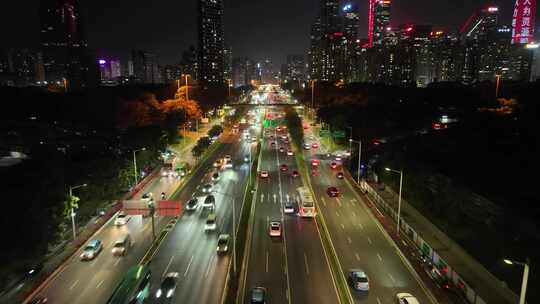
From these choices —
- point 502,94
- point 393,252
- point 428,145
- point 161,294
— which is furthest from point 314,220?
point 502,94

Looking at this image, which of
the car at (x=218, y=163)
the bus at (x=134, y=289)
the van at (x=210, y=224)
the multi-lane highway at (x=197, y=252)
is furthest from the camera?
the car at (x=218, y=163)

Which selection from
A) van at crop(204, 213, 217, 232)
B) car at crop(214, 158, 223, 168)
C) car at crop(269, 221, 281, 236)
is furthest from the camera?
car at crop(214, 158, 223, 168)

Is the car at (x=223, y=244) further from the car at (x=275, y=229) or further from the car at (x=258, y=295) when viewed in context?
the car at (x=258, y=295)

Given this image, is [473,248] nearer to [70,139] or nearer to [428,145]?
[428,145]

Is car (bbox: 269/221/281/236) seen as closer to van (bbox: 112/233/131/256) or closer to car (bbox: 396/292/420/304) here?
van (bbox: 112/233/131/256)

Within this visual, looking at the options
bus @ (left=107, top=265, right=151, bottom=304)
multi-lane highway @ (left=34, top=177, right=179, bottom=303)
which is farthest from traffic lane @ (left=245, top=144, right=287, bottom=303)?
multi-lane highway @ (left=34, top=177, right=179, bottom=303)

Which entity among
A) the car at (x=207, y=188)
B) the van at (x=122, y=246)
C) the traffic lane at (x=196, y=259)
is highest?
the car at (x=207, y=188)

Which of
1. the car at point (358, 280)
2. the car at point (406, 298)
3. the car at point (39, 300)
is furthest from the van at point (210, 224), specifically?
the car at point (406, 298)
